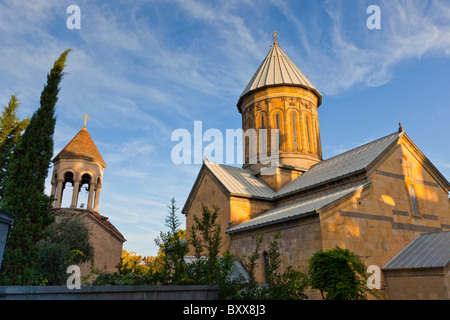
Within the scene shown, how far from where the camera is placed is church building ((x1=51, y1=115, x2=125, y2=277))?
18.9 m

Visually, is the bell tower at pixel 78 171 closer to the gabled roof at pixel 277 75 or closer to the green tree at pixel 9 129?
the green tree at pixel 9 129

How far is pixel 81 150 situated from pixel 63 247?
948cm

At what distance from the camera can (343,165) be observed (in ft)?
42.1

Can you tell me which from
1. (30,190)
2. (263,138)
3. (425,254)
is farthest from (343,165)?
(30,190)

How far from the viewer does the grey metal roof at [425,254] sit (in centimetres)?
853

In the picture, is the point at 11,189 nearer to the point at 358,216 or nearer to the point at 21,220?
the point at 21,220

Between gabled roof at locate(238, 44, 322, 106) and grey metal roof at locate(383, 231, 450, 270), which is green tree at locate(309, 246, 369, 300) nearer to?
grey metal roof at locate(383, 231, 450, 270)

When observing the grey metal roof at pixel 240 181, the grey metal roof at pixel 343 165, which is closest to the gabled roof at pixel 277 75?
the grey metal roof at pixel 240 181

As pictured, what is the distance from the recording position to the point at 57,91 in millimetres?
11102

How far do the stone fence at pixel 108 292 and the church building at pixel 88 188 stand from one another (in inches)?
588

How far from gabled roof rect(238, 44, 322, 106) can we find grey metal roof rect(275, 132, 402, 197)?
533 cm

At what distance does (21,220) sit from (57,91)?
15.3 feet

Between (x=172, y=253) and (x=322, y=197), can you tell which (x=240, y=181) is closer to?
(x=322, y=197)
